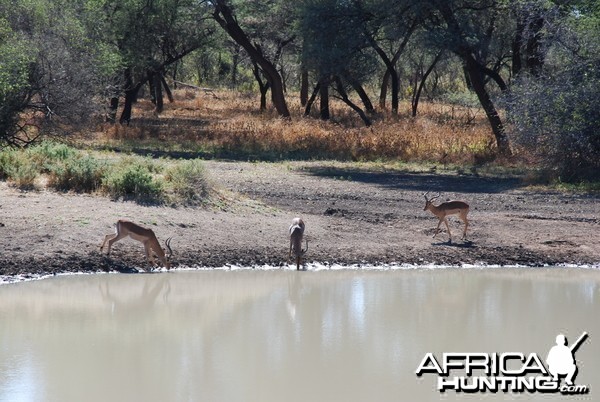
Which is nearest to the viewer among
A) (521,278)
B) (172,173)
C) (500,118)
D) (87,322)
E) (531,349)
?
(531,349)

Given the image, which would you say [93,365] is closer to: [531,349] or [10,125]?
[531,349]

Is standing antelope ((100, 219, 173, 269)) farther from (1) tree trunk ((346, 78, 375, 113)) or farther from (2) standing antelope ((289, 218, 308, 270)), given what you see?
(1) tree trunk ((346, 78, 375, 113))

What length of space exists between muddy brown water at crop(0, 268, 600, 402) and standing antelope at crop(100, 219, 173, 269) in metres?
0.35

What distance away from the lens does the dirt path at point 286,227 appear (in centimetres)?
1435

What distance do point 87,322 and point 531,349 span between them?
16.8ft

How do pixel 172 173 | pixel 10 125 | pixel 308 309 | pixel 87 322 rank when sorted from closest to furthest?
pixel 87 322 → pixel 308 309 → pixel 172 173 → pixel 10 125

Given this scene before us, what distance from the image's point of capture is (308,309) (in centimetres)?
1252

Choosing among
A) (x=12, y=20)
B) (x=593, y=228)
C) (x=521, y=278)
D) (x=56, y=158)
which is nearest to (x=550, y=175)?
(x=593, y=228)

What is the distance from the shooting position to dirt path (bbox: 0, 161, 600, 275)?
47.1ft

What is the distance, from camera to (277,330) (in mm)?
11250

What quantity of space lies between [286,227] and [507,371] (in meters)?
7.44

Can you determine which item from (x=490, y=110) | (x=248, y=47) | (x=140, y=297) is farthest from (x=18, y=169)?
(x=248, y=47)

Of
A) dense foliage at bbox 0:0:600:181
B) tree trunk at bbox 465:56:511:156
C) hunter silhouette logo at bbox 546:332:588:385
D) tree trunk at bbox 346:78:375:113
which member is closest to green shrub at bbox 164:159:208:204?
dense foliage at bbox 0:0:600:181

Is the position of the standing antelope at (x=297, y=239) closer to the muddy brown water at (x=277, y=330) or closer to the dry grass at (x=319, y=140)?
the muddy brown water at (x=277, y=330)
